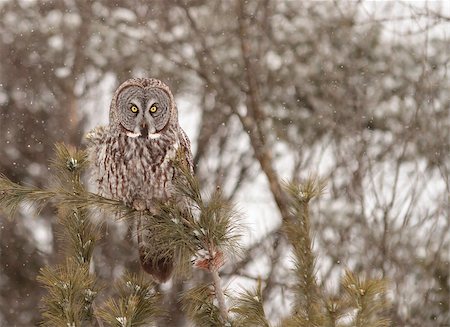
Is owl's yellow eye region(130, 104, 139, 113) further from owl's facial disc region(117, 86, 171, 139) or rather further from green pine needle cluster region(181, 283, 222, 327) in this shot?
green pine needle cluster region(181, 283, 222, 327)

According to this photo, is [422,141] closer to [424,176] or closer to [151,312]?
[424,176]

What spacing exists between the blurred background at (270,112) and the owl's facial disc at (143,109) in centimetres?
237

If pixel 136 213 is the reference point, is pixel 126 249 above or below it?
above

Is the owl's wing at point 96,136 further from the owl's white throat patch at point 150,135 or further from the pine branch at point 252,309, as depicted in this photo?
the pine branch at point 252,309

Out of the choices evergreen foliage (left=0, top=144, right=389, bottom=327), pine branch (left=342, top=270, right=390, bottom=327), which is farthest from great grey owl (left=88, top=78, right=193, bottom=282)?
pine branch (left=342, top=270, right=390, bottom=327)

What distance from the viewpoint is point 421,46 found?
711cm

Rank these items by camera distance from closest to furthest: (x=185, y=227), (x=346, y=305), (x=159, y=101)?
(x=346, y=305)
(x=185, y=227)
(x=159, y=101)

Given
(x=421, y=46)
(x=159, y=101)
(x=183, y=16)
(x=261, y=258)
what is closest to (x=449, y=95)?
(x=421, y=46)

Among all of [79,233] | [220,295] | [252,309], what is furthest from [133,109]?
[252,309]

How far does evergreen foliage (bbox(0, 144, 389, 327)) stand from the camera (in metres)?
2.35

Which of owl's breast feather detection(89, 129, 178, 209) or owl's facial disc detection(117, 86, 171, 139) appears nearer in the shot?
owl's breast feather detection(89, 129, 178, 209)

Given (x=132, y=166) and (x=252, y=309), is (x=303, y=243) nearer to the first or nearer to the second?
(x=252, y=309)

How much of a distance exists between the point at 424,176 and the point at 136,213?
370 centimetres

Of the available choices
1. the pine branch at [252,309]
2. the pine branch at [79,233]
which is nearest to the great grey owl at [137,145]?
the pine branch at [79,233]
